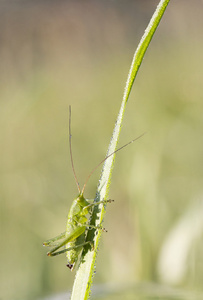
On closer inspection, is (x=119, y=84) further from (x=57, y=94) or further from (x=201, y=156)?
(x=201, y=156)

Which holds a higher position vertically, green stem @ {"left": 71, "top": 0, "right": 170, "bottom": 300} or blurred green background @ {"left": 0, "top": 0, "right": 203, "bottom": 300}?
blurred green background @ {"left": 0, "top": 0, "right": 203, "bottom": 300}

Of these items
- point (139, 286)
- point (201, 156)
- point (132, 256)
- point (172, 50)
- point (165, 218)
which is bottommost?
point (139, 286)

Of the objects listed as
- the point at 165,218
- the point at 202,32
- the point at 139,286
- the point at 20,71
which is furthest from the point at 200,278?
the point at 20,71

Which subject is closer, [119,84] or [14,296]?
[14,296]

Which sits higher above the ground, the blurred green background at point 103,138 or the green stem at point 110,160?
the blurred green background at point 103,138

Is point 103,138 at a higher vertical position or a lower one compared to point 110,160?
higher

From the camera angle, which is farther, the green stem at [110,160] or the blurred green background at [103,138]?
the blurred green background at [103,138]

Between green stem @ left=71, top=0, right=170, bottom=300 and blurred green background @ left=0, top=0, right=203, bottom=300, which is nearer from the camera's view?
green stem @ left=71, top=0, right=170, bottom=300

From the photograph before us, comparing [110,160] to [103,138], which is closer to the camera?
A: [110,160]
